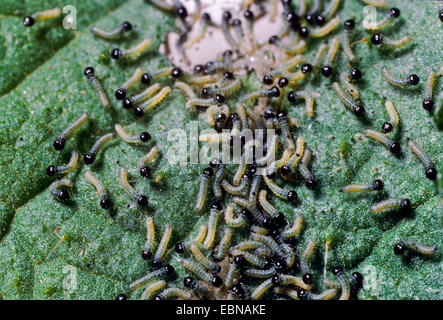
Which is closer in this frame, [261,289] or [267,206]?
[261,289]

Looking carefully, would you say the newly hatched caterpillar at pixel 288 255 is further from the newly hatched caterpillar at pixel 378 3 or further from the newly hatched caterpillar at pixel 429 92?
the newly hatched caterpillar at pixel 378 3

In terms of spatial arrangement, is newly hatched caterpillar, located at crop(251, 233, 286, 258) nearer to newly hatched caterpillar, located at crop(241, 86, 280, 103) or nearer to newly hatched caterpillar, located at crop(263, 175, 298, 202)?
newly hatched caterpillar, located at crop(263, 175, 298, 202)

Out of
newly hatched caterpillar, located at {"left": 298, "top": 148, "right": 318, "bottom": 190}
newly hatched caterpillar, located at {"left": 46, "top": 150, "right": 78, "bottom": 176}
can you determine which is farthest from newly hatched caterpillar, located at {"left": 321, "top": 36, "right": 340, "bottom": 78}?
newly hatched caterpillar, located at {"left": 46, "top": 150, "right": 78, "bottom": 176}

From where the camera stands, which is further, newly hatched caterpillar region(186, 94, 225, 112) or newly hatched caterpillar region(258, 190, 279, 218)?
newly hatched caterpillar region(186, 94, 225, 112)

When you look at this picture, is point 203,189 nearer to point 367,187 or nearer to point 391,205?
point 367,187

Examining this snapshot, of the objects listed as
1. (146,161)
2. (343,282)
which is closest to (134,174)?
(146,161)
